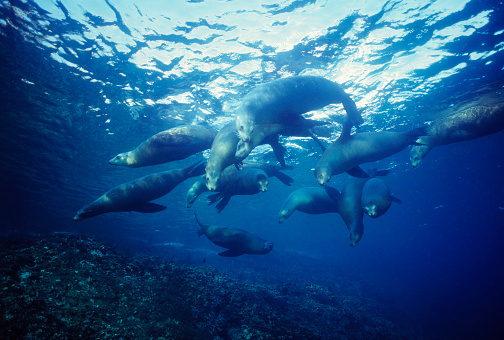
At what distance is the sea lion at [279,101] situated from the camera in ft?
13.0

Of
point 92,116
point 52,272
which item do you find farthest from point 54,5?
point 52,272

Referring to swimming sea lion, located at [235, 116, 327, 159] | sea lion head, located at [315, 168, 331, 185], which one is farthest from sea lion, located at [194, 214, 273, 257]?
swimming sea lion, located at [235, 116, 327, 159]

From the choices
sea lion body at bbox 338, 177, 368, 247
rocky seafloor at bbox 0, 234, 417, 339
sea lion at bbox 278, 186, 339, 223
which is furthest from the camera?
sea lion at bbox 278, 186, 339, 223

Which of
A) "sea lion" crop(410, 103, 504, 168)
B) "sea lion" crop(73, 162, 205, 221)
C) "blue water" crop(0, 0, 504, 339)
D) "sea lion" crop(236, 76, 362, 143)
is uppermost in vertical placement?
"blue water" crop(0, 0, 504, 339)

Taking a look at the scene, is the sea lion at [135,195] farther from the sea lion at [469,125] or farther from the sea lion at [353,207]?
the sea lion at [469,125]

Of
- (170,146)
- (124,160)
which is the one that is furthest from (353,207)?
(124,160)

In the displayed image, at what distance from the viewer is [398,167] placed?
23.5 metres

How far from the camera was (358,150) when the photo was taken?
552cm

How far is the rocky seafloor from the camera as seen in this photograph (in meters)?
2.46

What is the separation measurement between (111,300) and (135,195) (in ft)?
8.33

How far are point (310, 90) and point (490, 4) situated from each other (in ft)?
24.5

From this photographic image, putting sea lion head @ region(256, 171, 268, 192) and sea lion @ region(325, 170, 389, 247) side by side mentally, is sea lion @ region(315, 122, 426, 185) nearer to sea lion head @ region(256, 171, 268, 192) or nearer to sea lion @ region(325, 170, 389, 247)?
sea lion @ region(325, 170, 389, 247)

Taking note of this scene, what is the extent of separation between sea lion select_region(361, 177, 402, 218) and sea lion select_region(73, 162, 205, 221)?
430 cm

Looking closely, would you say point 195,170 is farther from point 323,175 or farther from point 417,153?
point 417,153
